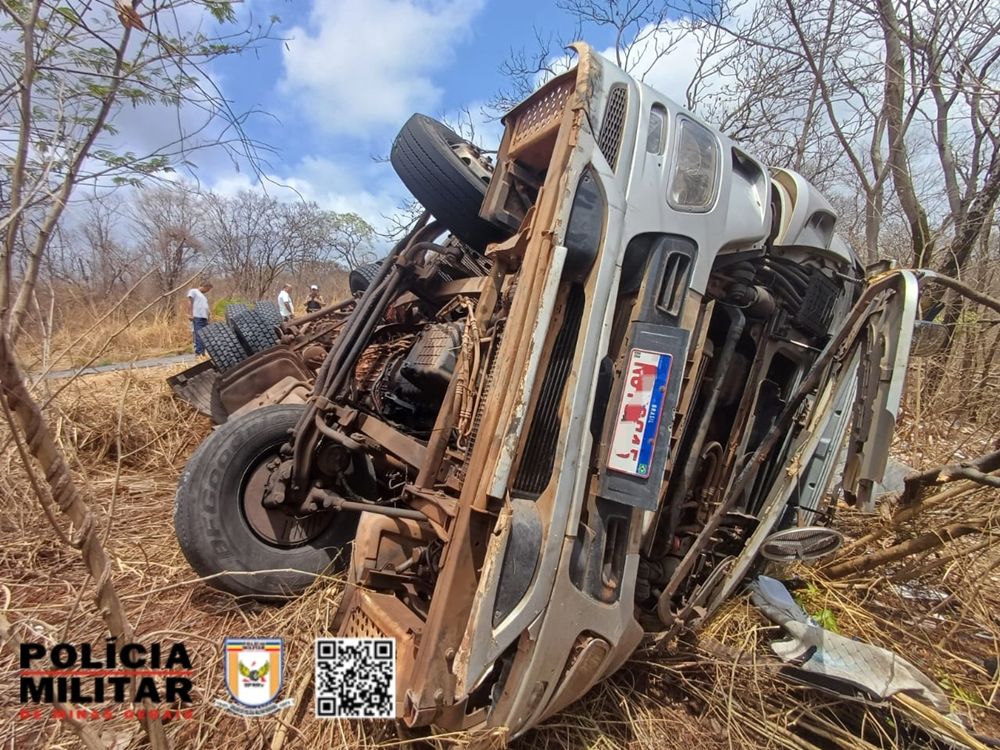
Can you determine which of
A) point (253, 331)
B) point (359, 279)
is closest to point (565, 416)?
point (359, 279)

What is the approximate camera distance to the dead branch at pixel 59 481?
1104mm

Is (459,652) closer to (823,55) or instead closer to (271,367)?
(271,367)

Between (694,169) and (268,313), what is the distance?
3765 mm

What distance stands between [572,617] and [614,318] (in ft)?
3.46

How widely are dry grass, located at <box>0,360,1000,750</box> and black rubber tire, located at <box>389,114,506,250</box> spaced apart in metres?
1.60

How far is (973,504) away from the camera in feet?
10.4

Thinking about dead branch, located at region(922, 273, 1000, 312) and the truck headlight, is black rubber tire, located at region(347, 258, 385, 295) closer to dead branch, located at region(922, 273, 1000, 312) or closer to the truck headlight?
the truck headlight

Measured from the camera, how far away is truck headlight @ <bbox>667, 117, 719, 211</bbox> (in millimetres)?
2199

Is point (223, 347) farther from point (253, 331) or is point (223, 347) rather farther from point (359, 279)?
point (359, 279)

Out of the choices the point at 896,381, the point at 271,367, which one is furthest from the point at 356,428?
the point at 896,381

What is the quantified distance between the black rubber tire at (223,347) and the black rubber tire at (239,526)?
66.4 inches

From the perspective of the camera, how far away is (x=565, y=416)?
6.29ft

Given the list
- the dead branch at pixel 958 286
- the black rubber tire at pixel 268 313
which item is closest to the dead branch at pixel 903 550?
the dead branch at pixel 958 286

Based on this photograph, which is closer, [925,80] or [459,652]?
[459,652]
